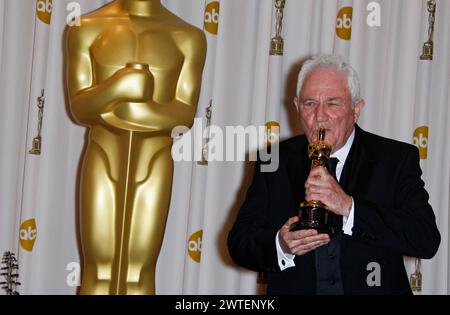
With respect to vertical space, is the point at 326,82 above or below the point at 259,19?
below

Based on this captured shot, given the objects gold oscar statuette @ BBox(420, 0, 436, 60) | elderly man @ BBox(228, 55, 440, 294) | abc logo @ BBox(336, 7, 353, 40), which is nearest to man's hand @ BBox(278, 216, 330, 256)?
elderly man @ BBox(228, 55, 440, 294)

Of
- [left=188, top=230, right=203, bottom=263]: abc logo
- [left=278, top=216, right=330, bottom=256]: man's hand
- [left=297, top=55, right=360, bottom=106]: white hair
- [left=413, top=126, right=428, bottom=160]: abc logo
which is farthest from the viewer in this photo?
[left=413, top=126, right=428, bottom=160]: abc logo

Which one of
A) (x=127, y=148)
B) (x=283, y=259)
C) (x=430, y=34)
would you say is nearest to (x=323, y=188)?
(x=283, y=259)

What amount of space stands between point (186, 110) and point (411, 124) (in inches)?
41.2

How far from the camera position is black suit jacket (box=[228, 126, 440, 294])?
1.56 metres

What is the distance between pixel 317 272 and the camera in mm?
1616

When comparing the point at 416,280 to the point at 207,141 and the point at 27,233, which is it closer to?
the point at 207,141

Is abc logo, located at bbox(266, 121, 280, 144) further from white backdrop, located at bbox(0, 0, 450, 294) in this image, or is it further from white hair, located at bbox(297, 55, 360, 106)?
white hair, located at bbox(297, 55, 360, 106)

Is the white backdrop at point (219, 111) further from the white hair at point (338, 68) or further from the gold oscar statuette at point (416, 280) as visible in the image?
the white hair at point (338, 68)

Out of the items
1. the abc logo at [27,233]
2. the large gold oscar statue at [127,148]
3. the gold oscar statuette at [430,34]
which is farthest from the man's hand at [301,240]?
the gold oscar statuette at [430,34]

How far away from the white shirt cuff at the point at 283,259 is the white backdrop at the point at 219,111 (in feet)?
3.22
